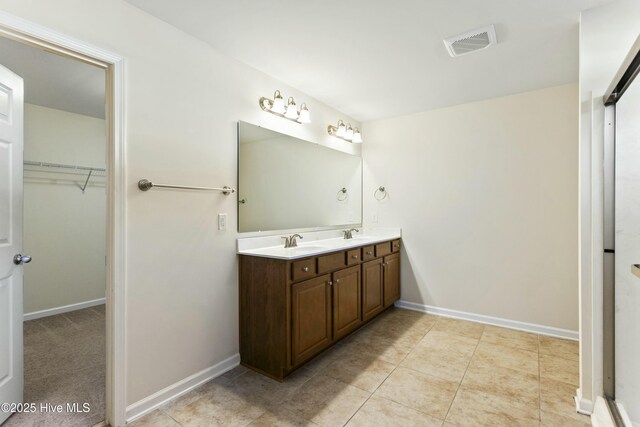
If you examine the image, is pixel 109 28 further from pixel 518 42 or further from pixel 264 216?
pixel 518 42

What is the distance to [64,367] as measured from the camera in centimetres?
222

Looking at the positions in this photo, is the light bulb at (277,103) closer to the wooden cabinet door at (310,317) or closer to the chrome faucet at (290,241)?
the chrome faucet at (290,241)

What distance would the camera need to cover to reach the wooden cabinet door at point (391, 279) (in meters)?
3.22

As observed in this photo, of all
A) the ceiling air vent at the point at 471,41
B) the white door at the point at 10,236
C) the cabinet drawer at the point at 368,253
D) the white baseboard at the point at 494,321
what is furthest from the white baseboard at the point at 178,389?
the ceiling air vent at the point at 471,41

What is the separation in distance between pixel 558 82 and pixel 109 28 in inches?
131

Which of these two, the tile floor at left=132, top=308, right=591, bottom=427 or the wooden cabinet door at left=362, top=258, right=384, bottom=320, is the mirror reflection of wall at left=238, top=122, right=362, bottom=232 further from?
the tile floor at left=132, top=308, right=591, bottom=427

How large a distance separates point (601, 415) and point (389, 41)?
247 centimetres

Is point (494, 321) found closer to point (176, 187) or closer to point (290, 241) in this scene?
point (290, 241)

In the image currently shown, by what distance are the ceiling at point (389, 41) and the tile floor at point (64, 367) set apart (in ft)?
7.59

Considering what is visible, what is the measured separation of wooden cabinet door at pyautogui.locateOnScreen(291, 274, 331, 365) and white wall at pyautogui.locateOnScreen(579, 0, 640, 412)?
1.58 m

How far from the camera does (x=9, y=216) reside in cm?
164

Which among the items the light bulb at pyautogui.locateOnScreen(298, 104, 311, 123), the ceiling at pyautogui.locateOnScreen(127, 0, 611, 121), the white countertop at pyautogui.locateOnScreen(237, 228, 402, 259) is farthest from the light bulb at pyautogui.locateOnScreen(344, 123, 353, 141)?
the white countertop at pyautogui.locateOnScreen(237, 228, 402, 259)

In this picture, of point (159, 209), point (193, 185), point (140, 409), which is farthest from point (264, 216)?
point (140, 409)

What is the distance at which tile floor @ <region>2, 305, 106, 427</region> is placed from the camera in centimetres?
169
